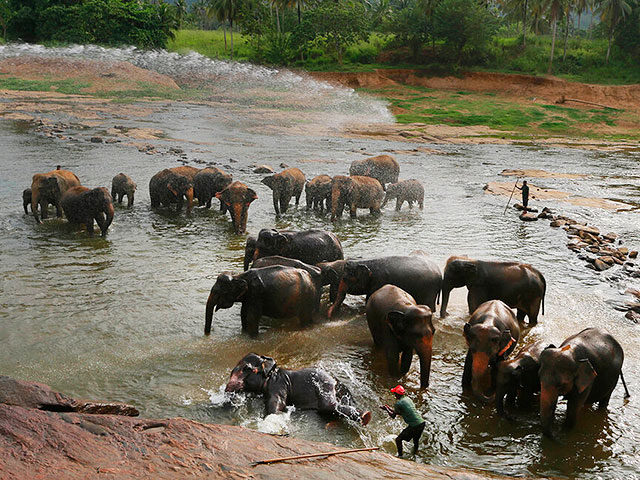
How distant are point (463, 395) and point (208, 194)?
11309 mm

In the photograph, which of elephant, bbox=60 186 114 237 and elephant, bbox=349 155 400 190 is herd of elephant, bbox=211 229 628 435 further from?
elephant, bbox=349 155 400 190

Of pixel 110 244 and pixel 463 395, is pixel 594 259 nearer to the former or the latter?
pixel 463 395

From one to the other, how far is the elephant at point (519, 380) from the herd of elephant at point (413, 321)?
0.01 metres

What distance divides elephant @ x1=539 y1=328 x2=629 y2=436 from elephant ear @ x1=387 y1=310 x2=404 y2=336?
1658 millimetres

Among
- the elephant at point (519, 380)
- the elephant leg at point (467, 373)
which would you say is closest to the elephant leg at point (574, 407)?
the elephant at point (519, 380)

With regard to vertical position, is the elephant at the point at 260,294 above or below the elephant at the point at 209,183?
below

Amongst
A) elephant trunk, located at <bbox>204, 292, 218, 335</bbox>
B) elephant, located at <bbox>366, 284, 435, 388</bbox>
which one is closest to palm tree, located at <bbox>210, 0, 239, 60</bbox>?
elephant trunk, located at <bbox>204, 292, 218, 335</bbox>

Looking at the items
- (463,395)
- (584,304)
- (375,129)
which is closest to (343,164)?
(375,129)

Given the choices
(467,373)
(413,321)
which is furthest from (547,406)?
(413,321)

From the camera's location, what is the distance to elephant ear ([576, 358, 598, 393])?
6246 millimetres

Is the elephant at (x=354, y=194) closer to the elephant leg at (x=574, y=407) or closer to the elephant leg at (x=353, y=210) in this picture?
the elephant leg at (x=353, y=210)

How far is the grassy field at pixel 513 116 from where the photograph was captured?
41.8 metres

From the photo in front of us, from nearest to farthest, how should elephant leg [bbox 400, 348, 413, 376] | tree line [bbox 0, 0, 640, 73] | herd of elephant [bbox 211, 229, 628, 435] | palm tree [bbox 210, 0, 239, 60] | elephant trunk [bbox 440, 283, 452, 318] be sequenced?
herd of elephant [bbox 211, 229, 628, 435]
elephant leg [bbox 400, 348, 413, 376]
elephant trunk [bbox 440, 283, 452, 318]
tree line [bbox 0, 0, 640, 73]
palm tree [bbox 210, 0, 239, 60]

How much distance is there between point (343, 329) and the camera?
9211 mm
